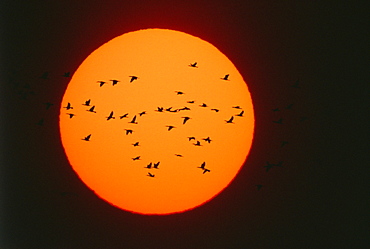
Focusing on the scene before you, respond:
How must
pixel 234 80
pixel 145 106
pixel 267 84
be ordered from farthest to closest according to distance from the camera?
pixel 267 84 < pixel 234 80 < pixel 145 106

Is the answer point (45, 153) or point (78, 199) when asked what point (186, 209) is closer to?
point (78, 199)

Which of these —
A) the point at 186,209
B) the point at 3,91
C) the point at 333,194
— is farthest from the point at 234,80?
the point at 3,91

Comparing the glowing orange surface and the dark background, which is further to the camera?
the dark background

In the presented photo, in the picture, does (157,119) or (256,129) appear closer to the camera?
(157,119)

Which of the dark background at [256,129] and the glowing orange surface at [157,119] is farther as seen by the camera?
the dark background at [256,129]
